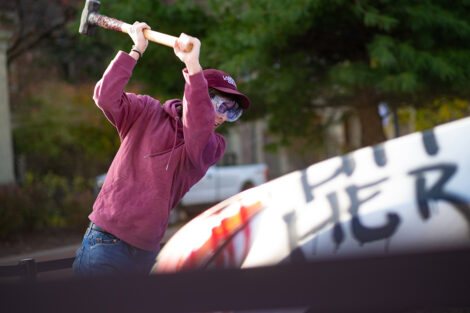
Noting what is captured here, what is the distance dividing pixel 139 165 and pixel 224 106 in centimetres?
49

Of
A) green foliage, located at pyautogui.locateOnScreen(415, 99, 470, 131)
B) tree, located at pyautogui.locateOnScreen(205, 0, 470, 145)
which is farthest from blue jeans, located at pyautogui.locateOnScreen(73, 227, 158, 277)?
green foliage, located at pyautogui.locateOnScreen(415, 99, 470, 131)

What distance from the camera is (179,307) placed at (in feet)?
3.98

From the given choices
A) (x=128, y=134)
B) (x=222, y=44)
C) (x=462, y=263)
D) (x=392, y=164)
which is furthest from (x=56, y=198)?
(x=462, y=263)

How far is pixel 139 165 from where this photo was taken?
7.88ft

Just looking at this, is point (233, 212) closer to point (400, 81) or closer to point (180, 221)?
point (400, 81)

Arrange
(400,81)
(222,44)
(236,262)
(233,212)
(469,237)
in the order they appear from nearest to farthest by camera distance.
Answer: (469,237), (236,262), (233,212), (400,81), (222,44)

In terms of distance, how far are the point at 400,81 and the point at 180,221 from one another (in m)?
7.01

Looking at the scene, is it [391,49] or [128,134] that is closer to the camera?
[128,134]

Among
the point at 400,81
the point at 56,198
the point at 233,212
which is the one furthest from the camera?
the point at 56,198

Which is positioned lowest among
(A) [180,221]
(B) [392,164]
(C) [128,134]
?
(A) [180,221]

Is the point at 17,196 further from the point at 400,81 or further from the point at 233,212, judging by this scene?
the point at 233,212

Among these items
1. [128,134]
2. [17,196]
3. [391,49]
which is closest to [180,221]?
[17,196]

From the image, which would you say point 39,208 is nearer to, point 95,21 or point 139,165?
point 95,21

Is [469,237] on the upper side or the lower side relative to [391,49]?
lower
